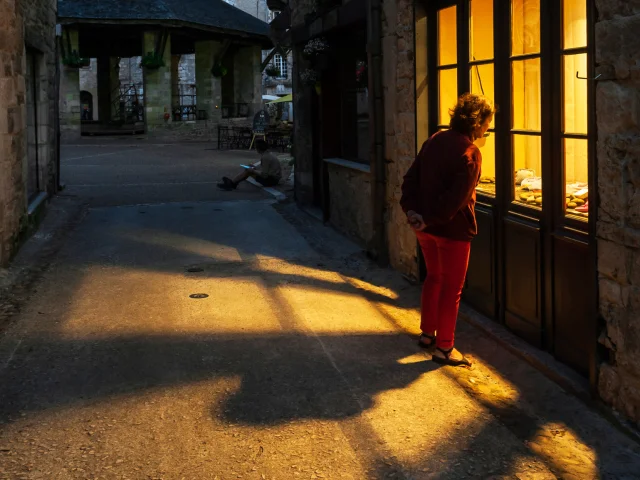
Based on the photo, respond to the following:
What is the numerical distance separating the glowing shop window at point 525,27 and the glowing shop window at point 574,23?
0.32 meters

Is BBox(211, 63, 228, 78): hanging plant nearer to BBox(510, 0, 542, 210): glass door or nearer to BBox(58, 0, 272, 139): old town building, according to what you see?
BBox(58, 0, 272, 139): old town building

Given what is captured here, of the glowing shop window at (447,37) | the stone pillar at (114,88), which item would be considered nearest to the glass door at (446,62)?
the glowing shop window at (447,37)

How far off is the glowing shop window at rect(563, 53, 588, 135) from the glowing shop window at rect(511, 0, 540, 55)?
40 centimetres

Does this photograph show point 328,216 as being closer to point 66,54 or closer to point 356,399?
point 356,399

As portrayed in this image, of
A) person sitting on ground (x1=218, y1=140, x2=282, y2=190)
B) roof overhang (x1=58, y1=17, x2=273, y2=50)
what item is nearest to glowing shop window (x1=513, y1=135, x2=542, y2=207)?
person sitting on ground (x1=218, y1=140, x2=282, y2=190)

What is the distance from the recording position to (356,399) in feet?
14.5

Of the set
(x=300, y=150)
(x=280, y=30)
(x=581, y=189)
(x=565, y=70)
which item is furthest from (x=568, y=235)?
(x=280, y=30)

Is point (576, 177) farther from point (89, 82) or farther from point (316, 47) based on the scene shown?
point (89, 82)

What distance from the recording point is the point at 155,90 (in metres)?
31.1

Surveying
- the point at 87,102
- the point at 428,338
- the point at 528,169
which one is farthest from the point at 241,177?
the point at 87,102

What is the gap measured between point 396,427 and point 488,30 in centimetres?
296

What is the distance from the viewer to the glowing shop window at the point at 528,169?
198 inches

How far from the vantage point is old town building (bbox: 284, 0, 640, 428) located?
12.6 feet

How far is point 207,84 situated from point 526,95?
29298 millimetres
